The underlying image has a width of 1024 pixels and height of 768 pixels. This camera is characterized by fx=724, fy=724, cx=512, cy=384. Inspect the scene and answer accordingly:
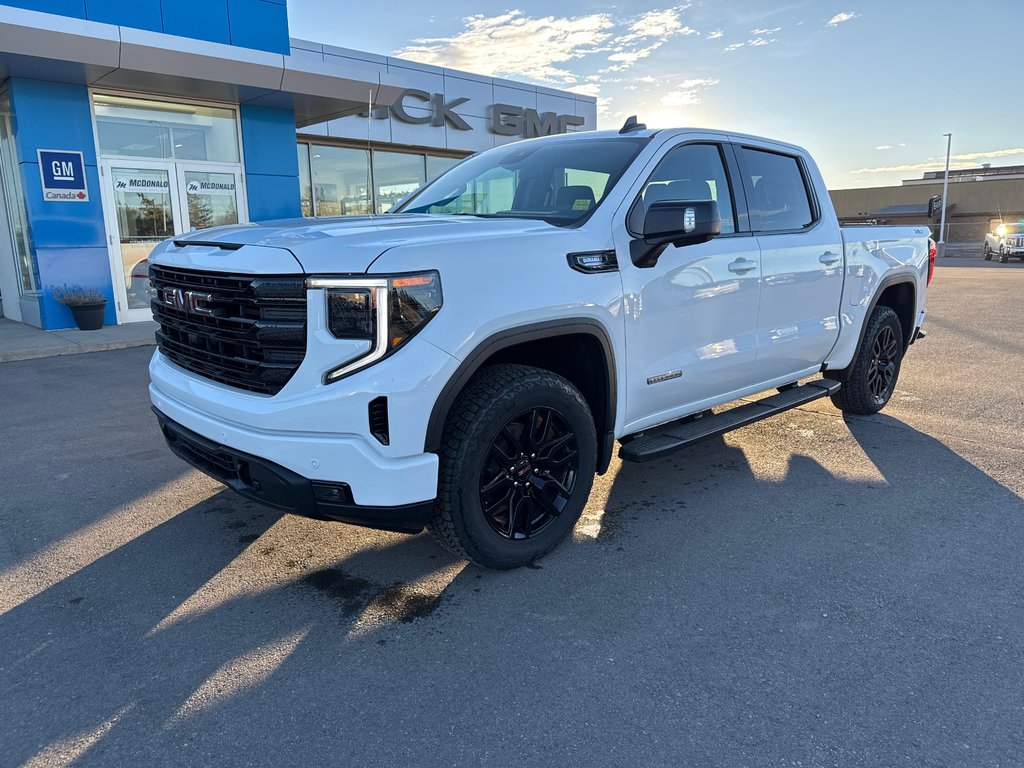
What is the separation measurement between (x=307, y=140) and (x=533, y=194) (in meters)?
13.7

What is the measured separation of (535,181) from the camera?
4.10 metres

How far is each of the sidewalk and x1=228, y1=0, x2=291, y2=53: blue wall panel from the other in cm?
523

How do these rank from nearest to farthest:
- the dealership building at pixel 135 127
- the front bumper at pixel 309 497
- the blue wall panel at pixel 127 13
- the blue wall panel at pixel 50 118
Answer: the front bumper at pixel 309 497 < the dealership building at pixel 135 127 < the blue wall panel at pixel 50 118 < the blue wall panel at pixel 127 13

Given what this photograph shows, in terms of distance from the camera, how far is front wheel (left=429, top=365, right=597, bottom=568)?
2.92 m

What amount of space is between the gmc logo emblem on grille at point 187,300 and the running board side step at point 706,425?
2.02 metres

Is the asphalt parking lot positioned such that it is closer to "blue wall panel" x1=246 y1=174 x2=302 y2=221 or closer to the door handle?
the door handle

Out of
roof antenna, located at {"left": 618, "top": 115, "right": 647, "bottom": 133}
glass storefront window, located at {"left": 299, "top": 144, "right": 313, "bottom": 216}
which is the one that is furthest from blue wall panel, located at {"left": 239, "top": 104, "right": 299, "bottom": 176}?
roof antenna, located at {"left": 618, "top": 115, "right": 647, "bottom": 133}

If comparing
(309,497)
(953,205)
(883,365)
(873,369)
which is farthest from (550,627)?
(953,205)

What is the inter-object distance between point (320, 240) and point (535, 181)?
1.73 m

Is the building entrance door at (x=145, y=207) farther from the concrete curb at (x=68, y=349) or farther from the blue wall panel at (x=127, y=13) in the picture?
the concrete curb at (x=68, y=349)

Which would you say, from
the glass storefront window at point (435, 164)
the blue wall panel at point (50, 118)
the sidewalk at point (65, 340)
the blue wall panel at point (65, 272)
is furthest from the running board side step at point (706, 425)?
the glass storefront window at point (435, 164)

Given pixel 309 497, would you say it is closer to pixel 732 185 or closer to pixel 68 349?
pixel 732 185

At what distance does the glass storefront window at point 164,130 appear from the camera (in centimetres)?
1140

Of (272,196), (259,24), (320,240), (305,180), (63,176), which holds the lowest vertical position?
(320,240)
